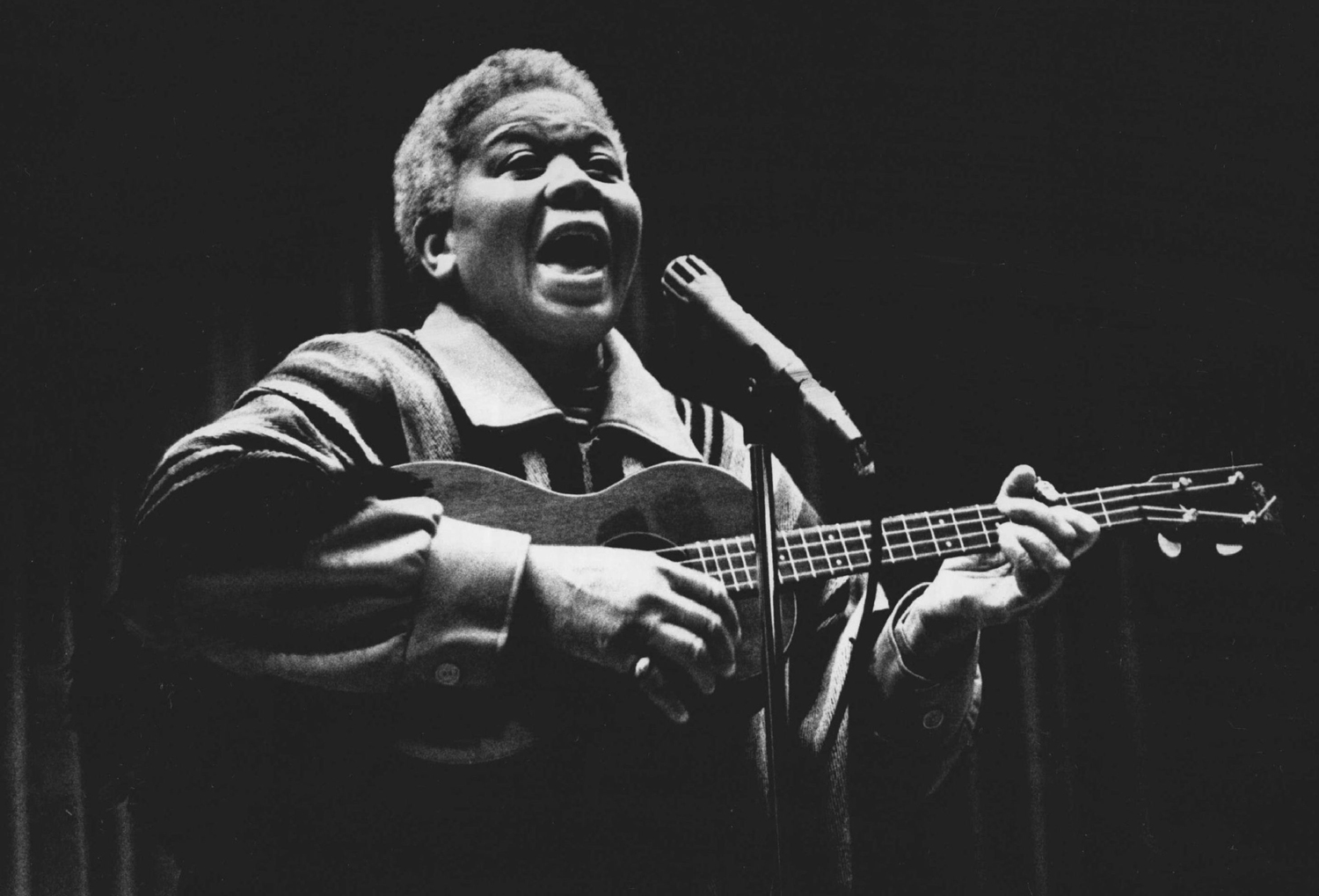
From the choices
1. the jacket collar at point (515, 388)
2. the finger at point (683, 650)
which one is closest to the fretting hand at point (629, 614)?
the finger at point (683, 650)

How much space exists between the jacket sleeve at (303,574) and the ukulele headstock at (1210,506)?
913 mm

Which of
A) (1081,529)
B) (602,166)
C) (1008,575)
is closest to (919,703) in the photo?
(1008,575)

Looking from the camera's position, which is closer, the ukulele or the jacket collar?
the ukulele

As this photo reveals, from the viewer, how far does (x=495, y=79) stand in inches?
76.7

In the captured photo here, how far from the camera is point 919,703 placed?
1813mm

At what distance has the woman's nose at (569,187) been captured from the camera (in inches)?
73.4

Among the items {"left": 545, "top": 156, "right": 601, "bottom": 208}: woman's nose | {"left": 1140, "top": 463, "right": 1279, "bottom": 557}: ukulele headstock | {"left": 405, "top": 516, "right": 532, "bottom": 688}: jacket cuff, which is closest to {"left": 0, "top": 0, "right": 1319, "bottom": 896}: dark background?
{"left": 1140, "top": 463, "right": 1279, "bottom": 557}: ukulele headstock

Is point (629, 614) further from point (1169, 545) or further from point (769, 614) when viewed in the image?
point (1169, 545)

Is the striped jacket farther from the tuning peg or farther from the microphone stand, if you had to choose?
the tuning peg

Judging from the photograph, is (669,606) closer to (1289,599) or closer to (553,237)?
(553,237)

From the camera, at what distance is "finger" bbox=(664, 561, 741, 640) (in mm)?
1635

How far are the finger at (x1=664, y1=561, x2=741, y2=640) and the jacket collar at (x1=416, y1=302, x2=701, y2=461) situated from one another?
25cm

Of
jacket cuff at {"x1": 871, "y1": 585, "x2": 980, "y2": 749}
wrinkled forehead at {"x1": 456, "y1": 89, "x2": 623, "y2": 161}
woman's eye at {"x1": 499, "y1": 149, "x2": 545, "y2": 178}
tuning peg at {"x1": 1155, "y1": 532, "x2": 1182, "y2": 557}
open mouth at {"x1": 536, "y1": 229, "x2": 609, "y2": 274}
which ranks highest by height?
wrinkled forehead at {"x1": 456, "y1": 89, "x2": 623, "y2": 161}

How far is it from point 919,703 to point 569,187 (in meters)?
0.87
